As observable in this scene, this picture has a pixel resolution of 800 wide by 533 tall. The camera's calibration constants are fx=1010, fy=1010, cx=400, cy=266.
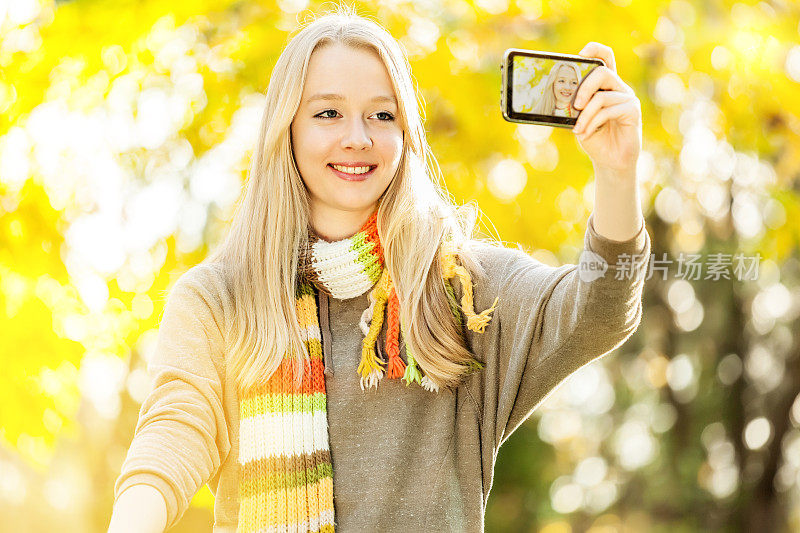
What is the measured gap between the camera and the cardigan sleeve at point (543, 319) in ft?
6.43

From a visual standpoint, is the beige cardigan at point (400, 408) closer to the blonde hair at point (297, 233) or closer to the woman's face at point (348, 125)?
the blonde hair at point (297, 233)

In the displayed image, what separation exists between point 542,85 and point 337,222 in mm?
792

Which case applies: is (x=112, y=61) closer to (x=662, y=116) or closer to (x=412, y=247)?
(x=412, y=247)

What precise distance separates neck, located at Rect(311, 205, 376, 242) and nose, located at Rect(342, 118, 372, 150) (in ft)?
0.66

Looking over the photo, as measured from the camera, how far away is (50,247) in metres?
4.04

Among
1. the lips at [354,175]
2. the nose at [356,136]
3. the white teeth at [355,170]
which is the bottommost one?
the lips at [354,175]

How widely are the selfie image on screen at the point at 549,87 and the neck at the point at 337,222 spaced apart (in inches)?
27.4

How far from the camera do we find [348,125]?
2445 millimetres

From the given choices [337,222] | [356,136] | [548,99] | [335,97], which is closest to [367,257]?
[337,222]

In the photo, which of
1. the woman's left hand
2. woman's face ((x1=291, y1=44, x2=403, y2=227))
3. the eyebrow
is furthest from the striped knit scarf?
the woman's left hand

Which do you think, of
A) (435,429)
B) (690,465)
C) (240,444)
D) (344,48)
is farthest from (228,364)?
(690,465)

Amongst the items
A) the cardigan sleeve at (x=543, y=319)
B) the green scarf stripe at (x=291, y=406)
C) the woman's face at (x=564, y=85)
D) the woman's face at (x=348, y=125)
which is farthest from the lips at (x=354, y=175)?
the woman's face at (x=564, y=85)

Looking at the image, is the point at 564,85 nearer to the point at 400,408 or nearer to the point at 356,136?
the point at 356,136

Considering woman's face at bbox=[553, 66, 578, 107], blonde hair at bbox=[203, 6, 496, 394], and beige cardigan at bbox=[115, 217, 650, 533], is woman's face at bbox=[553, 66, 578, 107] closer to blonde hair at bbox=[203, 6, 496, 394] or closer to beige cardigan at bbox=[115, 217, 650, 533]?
beige cardigan at bbox=[115, 217, 650, 533]
